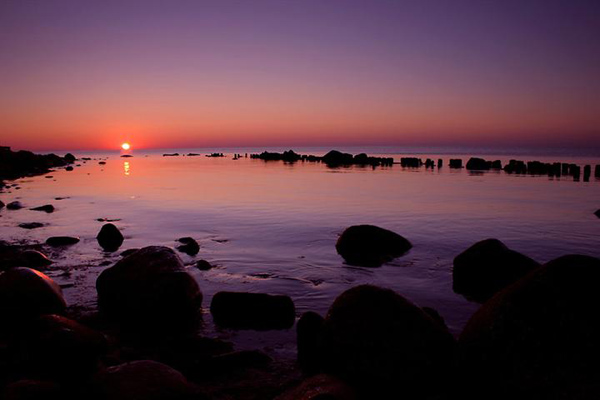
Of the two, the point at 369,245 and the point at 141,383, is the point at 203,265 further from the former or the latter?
the point at 141,383

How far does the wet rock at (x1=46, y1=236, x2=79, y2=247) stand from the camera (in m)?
14.0

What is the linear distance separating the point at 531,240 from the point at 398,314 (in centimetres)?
1311

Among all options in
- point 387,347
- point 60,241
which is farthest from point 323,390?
point 60,241

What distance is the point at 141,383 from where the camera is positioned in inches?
172

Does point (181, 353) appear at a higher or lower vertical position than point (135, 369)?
lower

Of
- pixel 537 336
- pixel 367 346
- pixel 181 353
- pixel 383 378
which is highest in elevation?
pixel 537 336

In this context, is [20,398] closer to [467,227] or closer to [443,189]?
[467,227]

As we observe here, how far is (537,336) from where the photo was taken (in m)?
4.18

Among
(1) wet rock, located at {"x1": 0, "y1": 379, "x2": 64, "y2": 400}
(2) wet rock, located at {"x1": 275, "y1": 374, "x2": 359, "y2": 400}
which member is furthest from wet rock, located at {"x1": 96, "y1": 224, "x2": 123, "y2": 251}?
(2) wet rock, located at {"x1": 275, "y1": 374, "x2": 359, "y2": 400}

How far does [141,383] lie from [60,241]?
38.9 ft

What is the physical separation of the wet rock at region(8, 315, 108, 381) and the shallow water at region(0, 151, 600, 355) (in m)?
2.11

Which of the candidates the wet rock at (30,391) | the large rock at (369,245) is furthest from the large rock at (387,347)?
the large rock at (369,245)

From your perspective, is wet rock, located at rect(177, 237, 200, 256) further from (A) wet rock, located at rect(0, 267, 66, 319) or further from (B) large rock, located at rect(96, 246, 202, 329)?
(A) wet rock, located at rect(0, 267, 66, 319)

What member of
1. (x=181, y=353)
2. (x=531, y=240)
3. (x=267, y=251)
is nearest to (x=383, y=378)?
(x=181, y=353)
